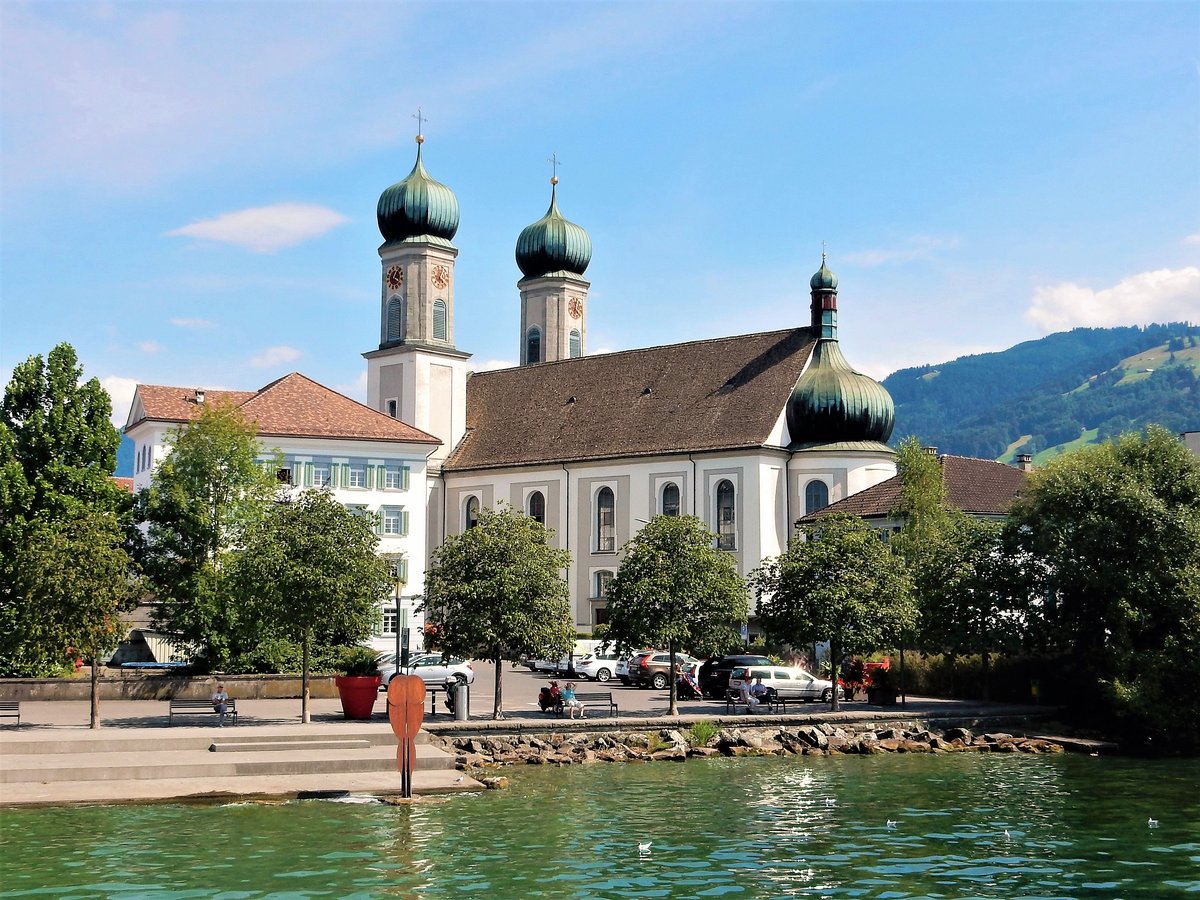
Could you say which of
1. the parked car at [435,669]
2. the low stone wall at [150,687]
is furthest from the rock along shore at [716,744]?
the parked car at [435,669]

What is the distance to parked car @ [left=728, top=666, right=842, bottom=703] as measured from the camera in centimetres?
4427

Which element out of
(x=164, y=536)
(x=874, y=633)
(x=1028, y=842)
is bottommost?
(x=1028, y=842)

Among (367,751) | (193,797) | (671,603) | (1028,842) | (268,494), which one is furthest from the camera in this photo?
(268,494)

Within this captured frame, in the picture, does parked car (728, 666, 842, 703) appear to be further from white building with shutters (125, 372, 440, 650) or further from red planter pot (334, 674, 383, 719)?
white building with shutters (125, 372, 440, 650)

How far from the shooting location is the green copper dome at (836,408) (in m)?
69.6

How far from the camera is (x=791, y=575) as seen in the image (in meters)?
42.9

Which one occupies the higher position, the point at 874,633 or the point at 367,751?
the point at 874,633

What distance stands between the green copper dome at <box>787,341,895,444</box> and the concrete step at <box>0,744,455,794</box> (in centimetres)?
4217

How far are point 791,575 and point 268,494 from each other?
56.1 ft

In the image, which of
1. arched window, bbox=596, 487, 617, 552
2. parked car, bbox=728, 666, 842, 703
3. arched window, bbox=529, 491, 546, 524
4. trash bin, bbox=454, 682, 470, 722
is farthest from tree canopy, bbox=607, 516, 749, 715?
arched window, bbox=529, 491, 546, 524

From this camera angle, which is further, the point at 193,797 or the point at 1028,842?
the point at 193,797

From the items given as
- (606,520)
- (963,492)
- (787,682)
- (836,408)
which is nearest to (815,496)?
(836,408)

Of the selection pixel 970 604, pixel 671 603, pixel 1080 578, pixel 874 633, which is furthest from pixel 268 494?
pixel 1080 578

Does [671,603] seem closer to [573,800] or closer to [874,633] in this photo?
[874,633]
